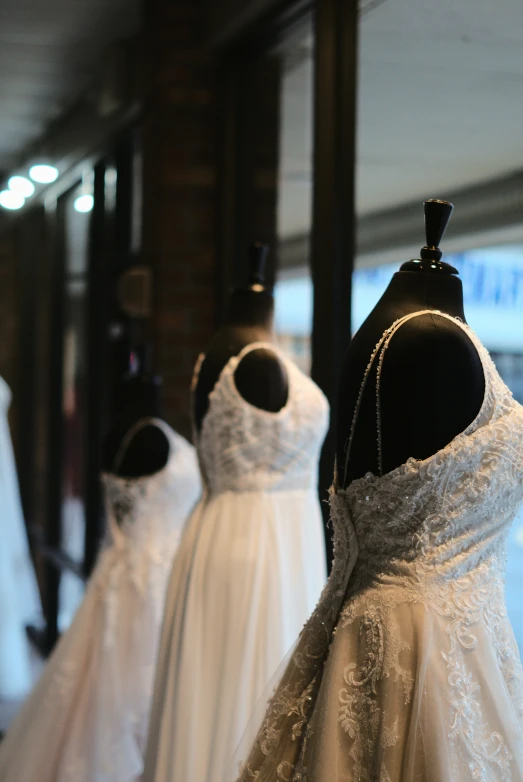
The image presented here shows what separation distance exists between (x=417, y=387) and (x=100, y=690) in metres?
1.67

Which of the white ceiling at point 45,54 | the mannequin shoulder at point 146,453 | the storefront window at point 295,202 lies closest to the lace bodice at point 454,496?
the mannequin shoulder at point 146,453

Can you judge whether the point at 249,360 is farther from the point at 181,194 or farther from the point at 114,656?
the point at 181,194

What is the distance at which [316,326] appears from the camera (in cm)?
287

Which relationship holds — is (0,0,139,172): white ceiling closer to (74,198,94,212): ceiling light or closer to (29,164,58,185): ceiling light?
(29,164,58,185): ceiling light

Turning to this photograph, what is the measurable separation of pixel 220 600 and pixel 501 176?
41.9 inches

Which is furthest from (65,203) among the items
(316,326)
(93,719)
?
(93,719)

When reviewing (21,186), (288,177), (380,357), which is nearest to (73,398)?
(21,186)

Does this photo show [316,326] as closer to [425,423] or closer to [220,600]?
[220,600]

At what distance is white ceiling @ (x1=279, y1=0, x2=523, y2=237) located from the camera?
214 cm

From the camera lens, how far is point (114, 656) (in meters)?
2.59

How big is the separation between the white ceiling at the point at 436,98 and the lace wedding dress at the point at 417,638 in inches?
42.5

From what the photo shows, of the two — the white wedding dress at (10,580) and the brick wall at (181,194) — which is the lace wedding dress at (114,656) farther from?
the white wedding dress at (10,580)

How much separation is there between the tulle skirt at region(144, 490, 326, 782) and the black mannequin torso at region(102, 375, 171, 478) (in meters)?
0.53

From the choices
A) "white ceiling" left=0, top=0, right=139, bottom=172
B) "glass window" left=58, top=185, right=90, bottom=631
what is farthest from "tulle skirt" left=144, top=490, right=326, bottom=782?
"glass window" left=58, top=185, right=90, bottom=631
